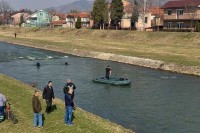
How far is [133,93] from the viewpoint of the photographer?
4006 centimetres

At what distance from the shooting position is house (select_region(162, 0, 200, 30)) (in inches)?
3937

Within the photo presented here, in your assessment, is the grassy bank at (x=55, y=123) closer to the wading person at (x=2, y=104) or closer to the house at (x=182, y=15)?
the wading person at (x=2, y=104)

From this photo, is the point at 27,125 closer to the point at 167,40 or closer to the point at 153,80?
the point at 153,80

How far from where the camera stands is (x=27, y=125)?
77.7ft

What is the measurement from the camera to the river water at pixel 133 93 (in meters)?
28.5

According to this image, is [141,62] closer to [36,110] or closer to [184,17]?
[184,17]

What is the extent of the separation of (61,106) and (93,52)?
50951 mm

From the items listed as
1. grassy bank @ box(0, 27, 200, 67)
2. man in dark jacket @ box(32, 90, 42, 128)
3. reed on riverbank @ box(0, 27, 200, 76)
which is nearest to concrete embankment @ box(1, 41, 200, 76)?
reed on riverbank @ box(0, 27, 200, 76)

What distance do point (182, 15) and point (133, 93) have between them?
222 feet

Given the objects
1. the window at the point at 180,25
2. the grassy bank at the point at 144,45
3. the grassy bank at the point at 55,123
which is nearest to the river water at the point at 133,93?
the grassy bank at the point at 55,123

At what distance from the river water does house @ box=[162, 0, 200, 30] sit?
1666 inches

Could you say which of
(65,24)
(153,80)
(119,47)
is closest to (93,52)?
(119,47)

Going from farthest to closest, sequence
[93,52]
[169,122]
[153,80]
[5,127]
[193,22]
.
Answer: [193,22] → [93,52] → [153,80] → [169,122] → [5,127]

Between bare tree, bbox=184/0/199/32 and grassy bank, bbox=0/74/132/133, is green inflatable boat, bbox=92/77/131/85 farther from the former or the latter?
bare tree, bbox=184/0/199/32
